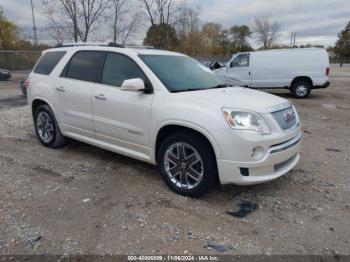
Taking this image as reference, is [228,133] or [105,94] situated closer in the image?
[228,133]

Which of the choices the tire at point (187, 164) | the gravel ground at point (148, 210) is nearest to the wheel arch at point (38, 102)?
the gravel ground at point (148, 210)

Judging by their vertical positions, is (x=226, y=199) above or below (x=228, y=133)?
below

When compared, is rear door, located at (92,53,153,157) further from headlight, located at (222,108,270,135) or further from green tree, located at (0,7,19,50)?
green tree, located at (0,7,19,50)

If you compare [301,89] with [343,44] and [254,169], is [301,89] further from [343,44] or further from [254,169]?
[343,44]

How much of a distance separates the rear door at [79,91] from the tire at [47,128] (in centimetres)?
30

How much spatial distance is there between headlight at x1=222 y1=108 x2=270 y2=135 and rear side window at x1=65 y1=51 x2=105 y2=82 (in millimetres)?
2183

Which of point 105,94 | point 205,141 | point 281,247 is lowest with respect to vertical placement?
point 281,247

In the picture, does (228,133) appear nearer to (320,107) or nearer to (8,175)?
(8,175)

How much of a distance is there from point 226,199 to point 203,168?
54 centimetres

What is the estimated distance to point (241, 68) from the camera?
567 inches

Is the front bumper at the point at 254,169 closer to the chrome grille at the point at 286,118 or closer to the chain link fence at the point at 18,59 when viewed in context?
the chrome grille at the point at 286,118

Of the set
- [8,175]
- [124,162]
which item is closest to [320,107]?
[124,162]

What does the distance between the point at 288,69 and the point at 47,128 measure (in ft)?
35.1

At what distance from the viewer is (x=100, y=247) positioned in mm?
2945
